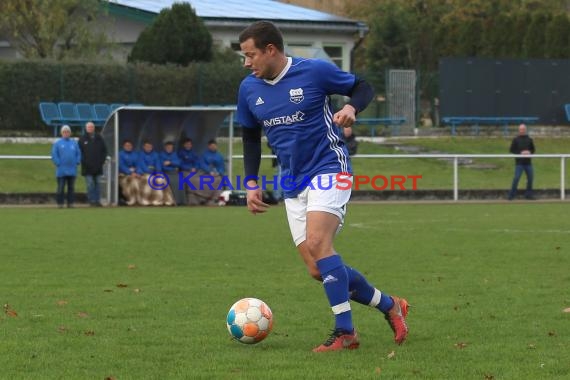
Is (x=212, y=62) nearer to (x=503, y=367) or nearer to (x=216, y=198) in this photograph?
(x=216, y=198)

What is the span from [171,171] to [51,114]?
802 cm

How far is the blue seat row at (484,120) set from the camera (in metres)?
39.5

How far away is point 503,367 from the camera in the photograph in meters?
6.96

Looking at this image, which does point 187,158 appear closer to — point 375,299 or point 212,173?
point 212,173

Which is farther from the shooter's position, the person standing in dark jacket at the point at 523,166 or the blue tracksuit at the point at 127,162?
the person standing in dark jacket at the point at 523,166

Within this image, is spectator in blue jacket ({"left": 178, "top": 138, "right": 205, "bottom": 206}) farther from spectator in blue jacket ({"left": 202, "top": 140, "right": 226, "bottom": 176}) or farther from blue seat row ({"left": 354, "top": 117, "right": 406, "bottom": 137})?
blue seat row ({"left": 354, "top": 117, "right": 406, "bottom": 137})

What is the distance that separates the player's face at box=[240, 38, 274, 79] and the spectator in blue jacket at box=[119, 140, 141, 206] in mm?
20259

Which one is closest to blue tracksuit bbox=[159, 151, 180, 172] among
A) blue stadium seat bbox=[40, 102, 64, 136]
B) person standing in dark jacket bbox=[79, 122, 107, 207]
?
person standing in dark jacket bbox=[79, 122, 107, 207]

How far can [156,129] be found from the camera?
29.2m

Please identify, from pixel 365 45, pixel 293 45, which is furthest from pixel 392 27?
pixel 293 45

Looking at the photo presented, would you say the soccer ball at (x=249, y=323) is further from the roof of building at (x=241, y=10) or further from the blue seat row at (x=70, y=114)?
the roof of building at (x=241, y=10)

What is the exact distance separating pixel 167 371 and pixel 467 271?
6228 millimetres

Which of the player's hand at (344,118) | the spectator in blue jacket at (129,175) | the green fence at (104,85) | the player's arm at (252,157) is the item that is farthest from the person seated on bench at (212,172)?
the player's hand at (344,118)

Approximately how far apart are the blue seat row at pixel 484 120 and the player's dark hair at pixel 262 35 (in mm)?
31949
